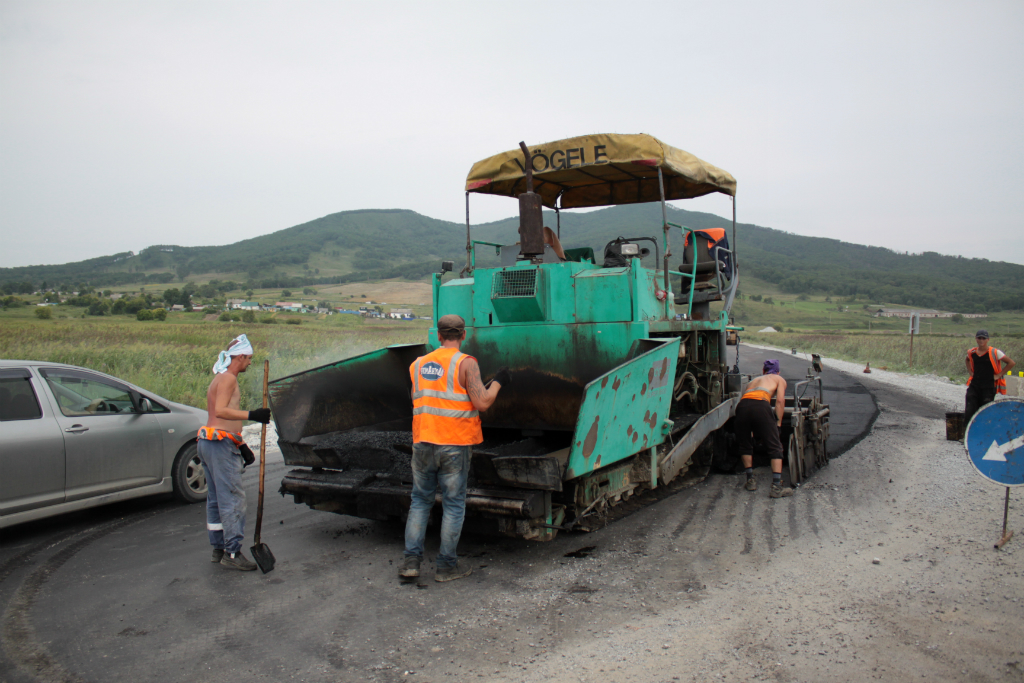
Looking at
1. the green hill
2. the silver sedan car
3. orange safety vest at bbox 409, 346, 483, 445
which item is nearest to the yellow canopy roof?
orange safety vest at bbox 409, 346, 483, 445

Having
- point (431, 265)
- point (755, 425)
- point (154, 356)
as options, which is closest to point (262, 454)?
point (755, 425)

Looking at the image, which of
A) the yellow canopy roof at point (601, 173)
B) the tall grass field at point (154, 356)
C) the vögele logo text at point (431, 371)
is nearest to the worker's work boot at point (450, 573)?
A: the vögele logo text at point (431, 371)

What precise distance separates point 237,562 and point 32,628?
1.22 metres

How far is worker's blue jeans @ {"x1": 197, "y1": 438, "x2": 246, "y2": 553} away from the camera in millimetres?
4680

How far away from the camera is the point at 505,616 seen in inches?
150

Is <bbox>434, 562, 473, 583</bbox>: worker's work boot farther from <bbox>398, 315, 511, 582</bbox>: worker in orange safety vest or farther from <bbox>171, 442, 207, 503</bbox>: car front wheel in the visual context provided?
<bbox>171, 442, 207, 503</bbox>: car front wheel

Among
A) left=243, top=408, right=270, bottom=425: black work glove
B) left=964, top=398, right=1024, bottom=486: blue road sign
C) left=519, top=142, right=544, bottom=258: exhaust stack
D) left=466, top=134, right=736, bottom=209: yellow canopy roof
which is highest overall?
left=466, top=134, right=736, bottom=209: yellow canopy roof

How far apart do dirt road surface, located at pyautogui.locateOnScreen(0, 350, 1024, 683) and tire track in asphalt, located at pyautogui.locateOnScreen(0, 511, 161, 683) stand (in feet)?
0.05

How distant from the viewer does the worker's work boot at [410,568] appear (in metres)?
4.30

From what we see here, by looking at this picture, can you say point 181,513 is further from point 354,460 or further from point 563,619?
point 563,619

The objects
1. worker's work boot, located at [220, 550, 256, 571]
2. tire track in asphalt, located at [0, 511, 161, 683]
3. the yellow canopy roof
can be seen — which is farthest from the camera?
the yellow canopy roof

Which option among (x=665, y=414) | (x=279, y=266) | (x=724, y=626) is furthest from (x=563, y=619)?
(x=279, y=266)

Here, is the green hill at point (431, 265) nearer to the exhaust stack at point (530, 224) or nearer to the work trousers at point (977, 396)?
the work trousers at point (977, 396)

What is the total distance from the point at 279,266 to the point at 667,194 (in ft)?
453
